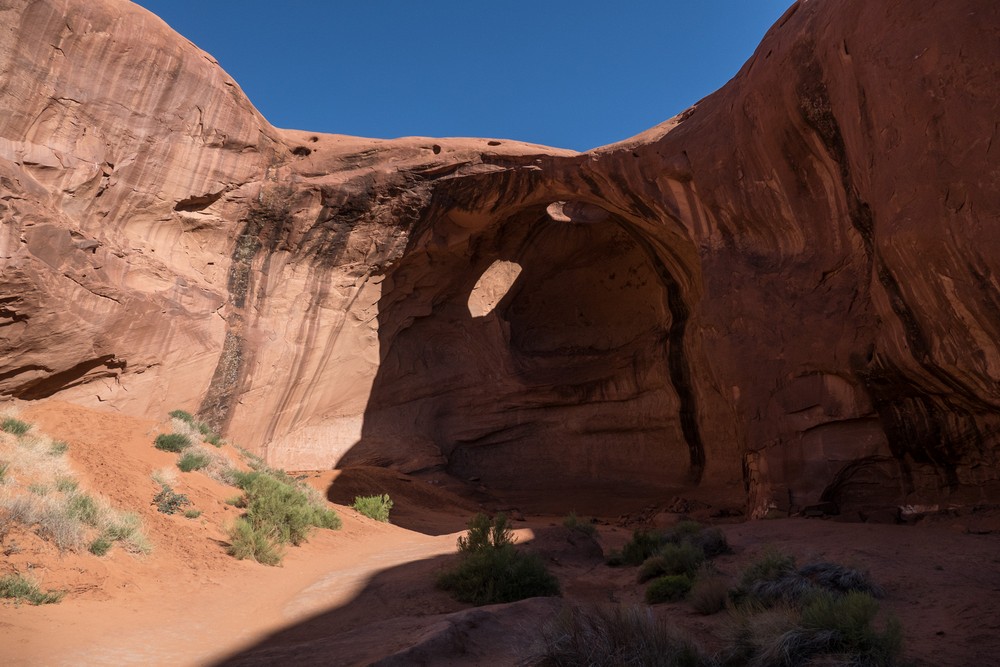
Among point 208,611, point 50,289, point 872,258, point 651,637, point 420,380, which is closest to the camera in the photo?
point 651,637

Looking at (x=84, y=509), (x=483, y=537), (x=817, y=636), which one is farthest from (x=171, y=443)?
(x=817, y=636)

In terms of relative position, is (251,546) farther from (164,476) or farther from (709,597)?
(709,597)

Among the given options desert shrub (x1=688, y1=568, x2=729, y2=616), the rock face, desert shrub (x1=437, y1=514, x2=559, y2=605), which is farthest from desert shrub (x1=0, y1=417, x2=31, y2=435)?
desert shrub (x1=688, y1=568, x2=729, y2=616)

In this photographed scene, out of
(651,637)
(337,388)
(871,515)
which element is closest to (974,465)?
(871,515)

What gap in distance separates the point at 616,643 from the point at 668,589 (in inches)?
122

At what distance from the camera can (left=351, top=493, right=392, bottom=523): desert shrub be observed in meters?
14.0

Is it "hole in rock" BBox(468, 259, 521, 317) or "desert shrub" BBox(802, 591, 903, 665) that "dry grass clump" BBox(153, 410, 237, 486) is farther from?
"hole in rock" BBox(468, 259, 521, 317)

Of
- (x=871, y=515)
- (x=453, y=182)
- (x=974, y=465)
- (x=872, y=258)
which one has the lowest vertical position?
(x=871, y=515)

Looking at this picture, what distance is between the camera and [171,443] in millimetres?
11406

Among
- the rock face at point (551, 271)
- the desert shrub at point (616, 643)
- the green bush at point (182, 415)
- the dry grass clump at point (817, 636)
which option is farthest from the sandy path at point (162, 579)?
the rock face at point (551, 271)

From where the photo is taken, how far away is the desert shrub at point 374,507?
550 inches

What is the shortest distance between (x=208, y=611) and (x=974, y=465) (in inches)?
413

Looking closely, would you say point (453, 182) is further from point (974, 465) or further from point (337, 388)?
point (974, 465)

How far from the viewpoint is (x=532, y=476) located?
21.3 metres
